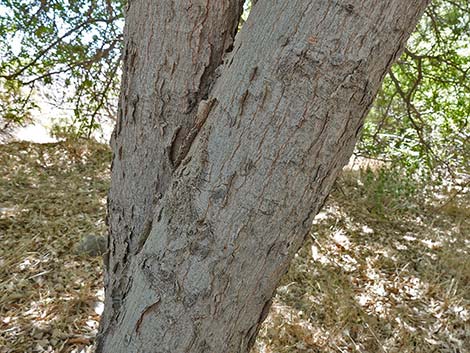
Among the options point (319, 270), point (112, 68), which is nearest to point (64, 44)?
point (112, 68)

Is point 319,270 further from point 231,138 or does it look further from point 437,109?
point 231,138

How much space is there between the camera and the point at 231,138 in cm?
78

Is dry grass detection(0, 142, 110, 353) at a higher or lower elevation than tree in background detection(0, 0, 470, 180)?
lower

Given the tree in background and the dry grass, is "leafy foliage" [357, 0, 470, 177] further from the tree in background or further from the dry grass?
the dry grass

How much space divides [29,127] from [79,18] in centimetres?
195

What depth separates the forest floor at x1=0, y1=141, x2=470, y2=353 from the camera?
215cm

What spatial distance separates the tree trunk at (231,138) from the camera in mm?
712

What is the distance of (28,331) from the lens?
6.48ft

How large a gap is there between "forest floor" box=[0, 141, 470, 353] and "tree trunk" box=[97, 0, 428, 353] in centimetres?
129

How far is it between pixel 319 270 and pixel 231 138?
2.17 m

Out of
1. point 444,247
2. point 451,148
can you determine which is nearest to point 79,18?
point 451,148

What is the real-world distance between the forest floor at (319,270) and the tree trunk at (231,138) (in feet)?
4.25

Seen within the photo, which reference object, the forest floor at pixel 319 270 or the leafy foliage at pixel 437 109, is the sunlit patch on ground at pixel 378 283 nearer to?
the forest floor at pixel 319 270

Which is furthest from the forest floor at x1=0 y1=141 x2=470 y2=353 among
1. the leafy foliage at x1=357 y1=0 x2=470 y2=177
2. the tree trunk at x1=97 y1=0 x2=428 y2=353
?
the tree trunk at x1=97 y1=0 x2=428 y2=353
